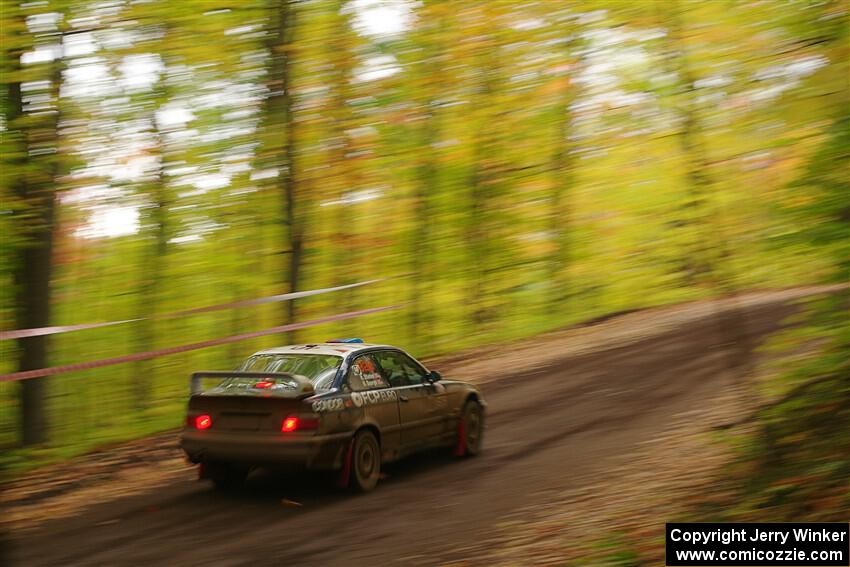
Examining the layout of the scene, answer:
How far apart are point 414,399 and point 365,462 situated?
115 cm

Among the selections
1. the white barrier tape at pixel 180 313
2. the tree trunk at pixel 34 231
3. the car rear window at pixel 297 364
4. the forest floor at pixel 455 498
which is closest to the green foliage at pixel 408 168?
the tree trunk at pixel 34 231

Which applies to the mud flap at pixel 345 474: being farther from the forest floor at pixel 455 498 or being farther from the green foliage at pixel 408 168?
the green foliage at pixel 408 168

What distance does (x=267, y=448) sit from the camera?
8.56m

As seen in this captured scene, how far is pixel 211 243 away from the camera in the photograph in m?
17.2

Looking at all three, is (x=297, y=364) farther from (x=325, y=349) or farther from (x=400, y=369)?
(x=400, y=369)

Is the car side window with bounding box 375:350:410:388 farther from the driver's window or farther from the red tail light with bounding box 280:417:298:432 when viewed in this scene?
the red tail light with bounding box 280:417:298:432

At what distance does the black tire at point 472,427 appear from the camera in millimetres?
11055

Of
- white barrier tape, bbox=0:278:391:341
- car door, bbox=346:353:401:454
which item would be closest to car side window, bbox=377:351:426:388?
car door, bbox=346:353:401:454

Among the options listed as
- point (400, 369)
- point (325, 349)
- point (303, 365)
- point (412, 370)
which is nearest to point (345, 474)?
point (303, 365)

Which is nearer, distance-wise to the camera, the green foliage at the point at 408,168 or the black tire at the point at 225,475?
the black tire at the point at 225,475

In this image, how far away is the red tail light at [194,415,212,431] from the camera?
350 inches

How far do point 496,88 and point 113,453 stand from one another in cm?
1455

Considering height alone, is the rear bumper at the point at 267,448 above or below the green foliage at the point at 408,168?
below

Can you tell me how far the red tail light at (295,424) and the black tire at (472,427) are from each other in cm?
295
